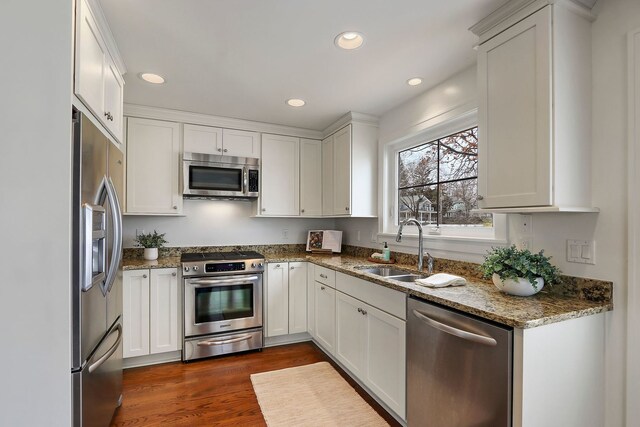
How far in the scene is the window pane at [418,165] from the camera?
262 centimetres

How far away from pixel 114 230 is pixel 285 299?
1821 mm

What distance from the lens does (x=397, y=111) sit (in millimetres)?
2867

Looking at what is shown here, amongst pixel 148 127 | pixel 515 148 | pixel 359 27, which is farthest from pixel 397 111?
pixel 148 127

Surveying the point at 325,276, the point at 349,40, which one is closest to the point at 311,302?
the point at 325,276

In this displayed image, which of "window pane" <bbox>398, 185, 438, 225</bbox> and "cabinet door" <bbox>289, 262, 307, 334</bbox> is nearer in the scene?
"window pane" <bbox>398, 185, 438, 225</bbox>

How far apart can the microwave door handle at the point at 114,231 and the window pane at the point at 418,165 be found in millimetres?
2292

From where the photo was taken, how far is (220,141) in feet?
10.6

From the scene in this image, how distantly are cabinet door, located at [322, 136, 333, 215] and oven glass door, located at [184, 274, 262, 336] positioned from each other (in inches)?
43.0

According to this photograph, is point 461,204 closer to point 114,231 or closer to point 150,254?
point 114,231

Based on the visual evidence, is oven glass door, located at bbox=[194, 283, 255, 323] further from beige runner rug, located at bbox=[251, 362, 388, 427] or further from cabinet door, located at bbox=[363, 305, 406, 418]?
cabinet door, located at bbox=[363, 305, 406, 418]

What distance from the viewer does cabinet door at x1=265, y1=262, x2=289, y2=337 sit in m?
3.09

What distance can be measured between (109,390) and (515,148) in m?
2.55

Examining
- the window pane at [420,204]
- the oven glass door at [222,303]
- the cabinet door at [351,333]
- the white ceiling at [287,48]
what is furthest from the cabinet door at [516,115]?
the oven glass door at [222,303]

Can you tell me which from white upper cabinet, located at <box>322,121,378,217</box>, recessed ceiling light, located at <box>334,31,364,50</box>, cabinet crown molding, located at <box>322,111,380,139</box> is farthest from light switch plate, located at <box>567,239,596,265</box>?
cabinet crown molding, located at <box>322,111,380,139</box>
